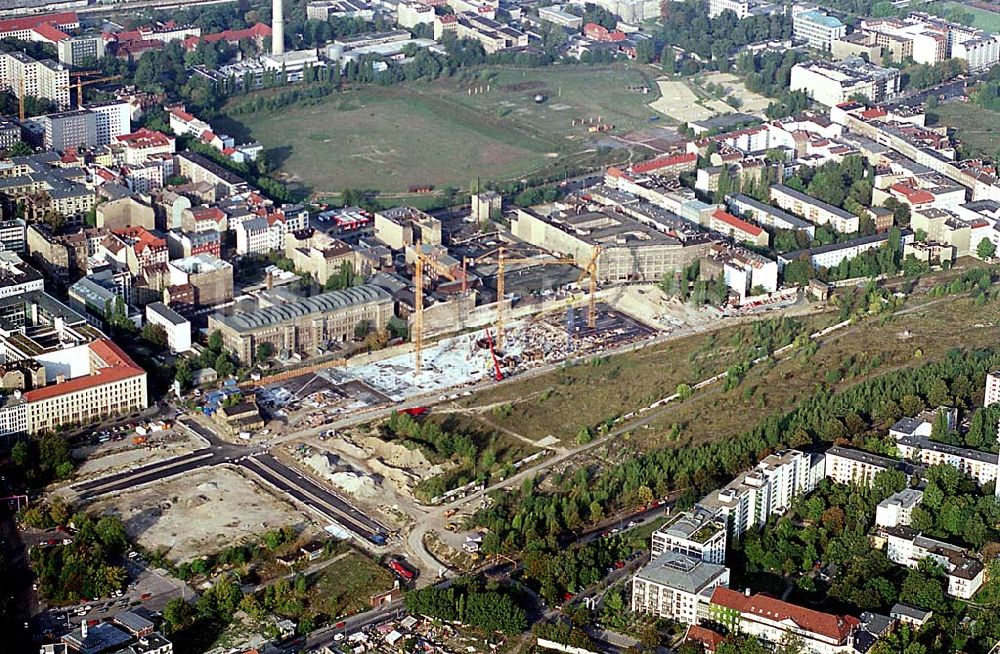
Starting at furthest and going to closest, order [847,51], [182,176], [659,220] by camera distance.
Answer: [847,51] → [182,176] → [659,220]

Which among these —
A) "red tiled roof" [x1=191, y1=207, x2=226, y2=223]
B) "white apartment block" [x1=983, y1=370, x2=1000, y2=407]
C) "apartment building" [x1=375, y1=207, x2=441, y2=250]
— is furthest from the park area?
"white apartment block" [x1=983, y1=370, x2=1000, y2=407]

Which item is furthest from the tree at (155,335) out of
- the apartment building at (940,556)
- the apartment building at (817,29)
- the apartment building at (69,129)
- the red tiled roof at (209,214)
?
the apartment building at (817,29)

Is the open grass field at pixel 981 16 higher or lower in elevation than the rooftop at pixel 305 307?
higher

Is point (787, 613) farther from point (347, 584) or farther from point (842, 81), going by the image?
point (842, 81)

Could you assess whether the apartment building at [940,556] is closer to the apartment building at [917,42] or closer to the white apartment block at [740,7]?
the apartment building at [917,42]

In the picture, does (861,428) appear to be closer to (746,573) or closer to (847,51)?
(746,573)

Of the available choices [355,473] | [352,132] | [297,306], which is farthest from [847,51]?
[355,473]
